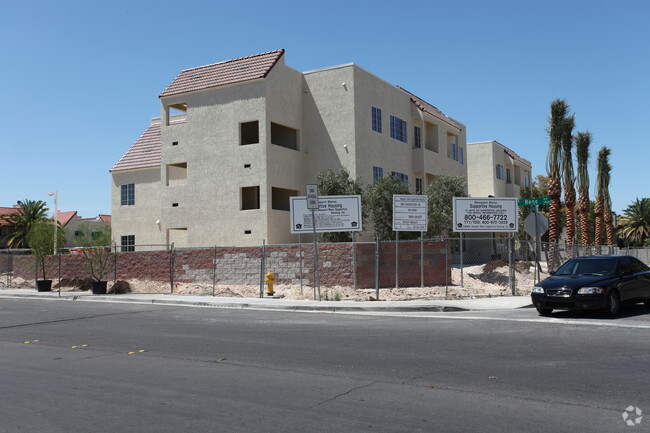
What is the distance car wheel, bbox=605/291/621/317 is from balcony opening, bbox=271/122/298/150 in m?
21.7

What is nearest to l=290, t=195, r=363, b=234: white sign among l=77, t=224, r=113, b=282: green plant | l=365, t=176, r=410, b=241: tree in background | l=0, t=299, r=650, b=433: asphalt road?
l=365, t=176, r=410, b=241: tree in background

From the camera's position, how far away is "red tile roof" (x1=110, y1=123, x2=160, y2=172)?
37037 millimetres

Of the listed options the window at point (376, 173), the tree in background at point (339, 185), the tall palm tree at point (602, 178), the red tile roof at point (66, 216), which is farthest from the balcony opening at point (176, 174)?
the red tile roof at point (66, 216)

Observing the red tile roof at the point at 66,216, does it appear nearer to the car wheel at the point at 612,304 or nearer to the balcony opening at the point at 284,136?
the balcony opening at the point at 284,136

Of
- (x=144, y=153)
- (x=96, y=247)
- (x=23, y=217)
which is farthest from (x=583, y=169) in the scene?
(x=23, y=217)

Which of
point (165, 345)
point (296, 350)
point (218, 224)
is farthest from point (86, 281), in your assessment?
point (296, 350)

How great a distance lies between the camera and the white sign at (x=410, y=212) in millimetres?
20828

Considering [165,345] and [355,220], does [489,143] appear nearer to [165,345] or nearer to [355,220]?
[355,220]

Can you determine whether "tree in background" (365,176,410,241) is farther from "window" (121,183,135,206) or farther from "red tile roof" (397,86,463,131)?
"window" (121,183,135,206)

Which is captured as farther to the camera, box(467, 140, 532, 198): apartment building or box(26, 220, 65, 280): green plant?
box(467, 140, 532, 198): apartment building

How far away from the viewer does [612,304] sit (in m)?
13.7

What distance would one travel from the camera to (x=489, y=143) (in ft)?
161

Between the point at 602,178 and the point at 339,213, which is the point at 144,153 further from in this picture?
the point at 602,178

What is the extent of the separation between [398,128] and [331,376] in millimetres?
28329
